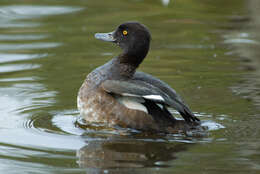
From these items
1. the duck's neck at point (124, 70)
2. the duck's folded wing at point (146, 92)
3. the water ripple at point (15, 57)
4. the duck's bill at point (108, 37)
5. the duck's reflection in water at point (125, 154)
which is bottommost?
the duck's reflection in water at point (125, 154)

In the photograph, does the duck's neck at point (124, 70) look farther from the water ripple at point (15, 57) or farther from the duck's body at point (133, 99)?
the water ripple at point (15, 57)

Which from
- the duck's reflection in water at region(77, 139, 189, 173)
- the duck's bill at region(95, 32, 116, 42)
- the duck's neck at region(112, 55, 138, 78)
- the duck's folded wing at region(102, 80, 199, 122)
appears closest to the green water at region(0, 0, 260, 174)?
the duck's reflection in water at region(77, 139, 189, 173)

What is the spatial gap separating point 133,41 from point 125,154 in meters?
1.77

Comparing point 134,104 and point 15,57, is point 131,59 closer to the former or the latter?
point 134,104

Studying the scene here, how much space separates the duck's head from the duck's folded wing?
471 millimetres

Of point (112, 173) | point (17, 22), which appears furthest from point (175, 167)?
point (17, 22)

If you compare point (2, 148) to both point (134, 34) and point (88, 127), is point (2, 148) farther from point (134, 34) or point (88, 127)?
point (134, 34)

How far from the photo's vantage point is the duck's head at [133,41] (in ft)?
24.0

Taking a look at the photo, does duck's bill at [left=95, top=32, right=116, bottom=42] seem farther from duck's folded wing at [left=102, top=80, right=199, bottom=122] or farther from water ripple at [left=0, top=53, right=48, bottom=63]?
water ripple at [left=0, top=53, right=48, bottom=63]

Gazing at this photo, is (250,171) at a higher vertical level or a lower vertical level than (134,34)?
lower

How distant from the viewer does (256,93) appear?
27.6ft

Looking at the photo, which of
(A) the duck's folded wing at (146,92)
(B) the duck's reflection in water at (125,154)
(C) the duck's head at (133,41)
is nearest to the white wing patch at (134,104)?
(A) the duck's folded wing at (146,92)

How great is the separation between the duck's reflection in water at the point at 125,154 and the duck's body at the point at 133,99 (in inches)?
16.8

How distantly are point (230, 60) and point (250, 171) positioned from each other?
4977 millimetres
